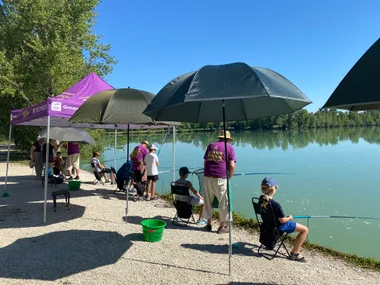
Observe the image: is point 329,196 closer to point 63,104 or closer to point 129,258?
point 129,258

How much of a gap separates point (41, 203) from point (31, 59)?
45.5 feet

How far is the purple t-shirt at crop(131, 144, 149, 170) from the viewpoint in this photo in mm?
7840

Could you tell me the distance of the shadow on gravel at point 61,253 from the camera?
3.57 m

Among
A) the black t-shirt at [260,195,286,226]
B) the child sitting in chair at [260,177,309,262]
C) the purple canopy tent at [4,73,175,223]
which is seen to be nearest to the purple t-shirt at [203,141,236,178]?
the child sitting in chair at [260,177,309,262]

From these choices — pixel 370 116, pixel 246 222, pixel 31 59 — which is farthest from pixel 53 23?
pixel 370 116

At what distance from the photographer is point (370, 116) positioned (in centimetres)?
11588

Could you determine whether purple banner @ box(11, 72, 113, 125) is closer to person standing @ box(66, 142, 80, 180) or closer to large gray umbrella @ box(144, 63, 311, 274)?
large gray umbrella @ box(144, 63, 311, 274)

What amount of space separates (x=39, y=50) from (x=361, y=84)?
17870 millimetres

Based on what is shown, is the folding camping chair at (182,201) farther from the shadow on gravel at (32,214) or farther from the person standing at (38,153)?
the person standing at (38,153)

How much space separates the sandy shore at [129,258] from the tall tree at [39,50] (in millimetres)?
12611

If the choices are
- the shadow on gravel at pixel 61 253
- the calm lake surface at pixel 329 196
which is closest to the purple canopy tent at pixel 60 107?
the shadow on gravel at pixel 61 253

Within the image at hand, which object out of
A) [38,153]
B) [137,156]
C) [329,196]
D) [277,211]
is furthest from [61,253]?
[329,196]

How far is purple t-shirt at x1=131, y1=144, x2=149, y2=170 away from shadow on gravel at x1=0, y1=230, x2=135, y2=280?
9.85 ft

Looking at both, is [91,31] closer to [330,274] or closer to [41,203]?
[41,203]
